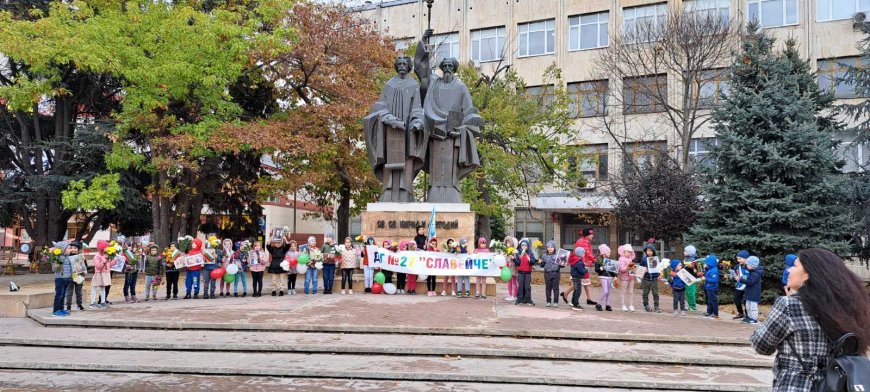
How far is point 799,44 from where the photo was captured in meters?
33.2

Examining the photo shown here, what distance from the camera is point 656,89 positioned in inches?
1260

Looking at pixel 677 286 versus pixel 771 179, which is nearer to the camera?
pixel 677 286

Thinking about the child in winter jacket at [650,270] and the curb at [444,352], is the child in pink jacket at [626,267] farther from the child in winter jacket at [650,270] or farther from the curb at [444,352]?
the curb at [444,352]

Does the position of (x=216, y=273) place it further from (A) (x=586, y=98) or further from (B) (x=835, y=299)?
(A) (x=586, y=98)

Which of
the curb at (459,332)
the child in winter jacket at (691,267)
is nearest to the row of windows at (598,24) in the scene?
the child in winter jacket at (691,267)

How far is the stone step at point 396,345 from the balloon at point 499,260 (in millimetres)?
4154

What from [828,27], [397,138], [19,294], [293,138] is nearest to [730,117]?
[397,138]

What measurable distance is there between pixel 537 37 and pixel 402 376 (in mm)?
36756

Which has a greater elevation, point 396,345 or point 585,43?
point 585,43

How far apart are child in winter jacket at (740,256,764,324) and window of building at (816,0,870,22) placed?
28.0m

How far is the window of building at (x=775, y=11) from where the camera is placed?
34.4 m

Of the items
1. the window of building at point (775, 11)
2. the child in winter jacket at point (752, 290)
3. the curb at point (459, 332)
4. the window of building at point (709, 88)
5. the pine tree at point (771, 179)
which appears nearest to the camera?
the curb at point (459, 332)

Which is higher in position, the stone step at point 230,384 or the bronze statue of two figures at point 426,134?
the bronze statue of two figures at point 426,134

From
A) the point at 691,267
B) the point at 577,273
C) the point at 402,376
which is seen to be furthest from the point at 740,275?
the point at 402,376
